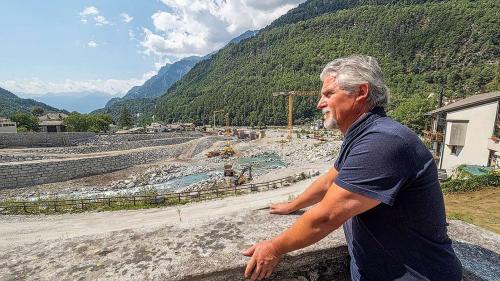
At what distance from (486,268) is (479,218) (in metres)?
8.79

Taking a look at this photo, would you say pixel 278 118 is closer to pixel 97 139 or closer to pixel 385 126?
pixel 97 139

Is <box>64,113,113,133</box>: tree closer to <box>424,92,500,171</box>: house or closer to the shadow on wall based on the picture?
<box>424,92,500,171</box>: house

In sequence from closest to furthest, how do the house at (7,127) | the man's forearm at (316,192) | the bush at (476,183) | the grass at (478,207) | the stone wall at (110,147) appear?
the man's forearm at (316,192)
the grass at (478,207)
the bush at (476,183)
the stone wall at (110,147)
the house at (7,127)

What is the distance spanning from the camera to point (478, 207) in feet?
34.2

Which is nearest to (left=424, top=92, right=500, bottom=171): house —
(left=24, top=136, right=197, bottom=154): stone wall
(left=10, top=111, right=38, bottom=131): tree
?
(left=24, top=136, right=197, bottom=154): stone wall

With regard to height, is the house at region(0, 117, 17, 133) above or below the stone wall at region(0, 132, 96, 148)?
above

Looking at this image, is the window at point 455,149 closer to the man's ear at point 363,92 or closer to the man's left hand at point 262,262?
the man's ear at point 363,92

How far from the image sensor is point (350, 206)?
4.86ft

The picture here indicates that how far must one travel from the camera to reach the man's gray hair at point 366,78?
1.81 metres

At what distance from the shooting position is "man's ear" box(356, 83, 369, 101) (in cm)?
182

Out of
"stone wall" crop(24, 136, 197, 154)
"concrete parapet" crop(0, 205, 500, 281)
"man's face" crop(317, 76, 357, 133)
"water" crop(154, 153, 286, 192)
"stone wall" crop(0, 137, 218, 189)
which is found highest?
"man's face" crop(317, 76, 357, 133)

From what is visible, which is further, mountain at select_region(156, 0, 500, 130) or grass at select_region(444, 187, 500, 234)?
mountain at select_region(156, 0, 500, 130)

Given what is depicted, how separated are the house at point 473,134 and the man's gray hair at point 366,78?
21.3 meters

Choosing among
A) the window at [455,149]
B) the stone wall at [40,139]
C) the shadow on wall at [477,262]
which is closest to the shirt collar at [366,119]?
the shadow on wall at [477,262]
